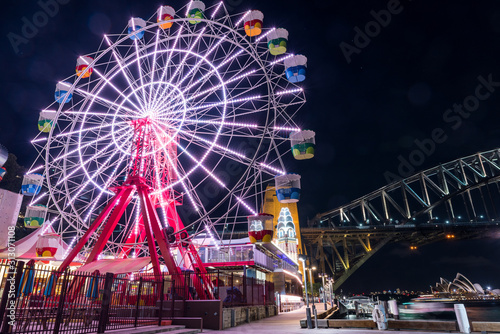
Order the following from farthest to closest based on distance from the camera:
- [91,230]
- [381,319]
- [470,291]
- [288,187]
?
1. [470,291]
2. [288,187]
3. [91,230]
4. [381,319]

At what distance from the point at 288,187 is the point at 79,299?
13598mm

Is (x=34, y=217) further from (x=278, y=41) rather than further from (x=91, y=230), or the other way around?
(x=278, y=41)

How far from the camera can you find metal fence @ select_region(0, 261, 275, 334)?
8250 millimetres

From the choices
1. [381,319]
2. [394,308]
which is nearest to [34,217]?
[381,319]

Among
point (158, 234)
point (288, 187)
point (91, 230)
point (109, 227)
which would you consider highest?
point (288, 187)

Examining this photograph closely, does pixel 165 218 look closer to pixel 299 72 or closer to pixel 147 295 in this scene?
pixel 147 295

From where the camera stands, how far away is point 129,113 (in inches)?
899

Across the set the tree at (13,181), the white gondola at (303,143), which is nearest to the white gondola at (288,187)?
the white gondola at (303,143)

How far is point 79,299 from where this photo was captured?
10.2m

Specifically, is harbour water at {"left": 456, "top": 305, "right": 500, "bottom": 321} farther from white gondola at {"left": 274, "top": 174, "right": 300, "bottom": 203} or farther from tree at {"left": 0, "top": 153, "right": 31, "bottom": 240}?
tree at {"left": 0, "top": 153, "right": 31, "bottom": 240}

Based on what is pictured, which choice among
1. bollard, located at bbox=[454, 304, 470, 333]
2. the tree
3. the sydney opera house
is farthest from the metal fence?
the sydney opera house

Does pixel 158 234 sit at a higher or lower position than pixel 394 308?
higher

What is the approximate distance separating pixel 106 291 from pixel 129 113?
14786 millimetres

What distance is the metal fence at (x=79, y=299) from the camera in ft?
27.1
